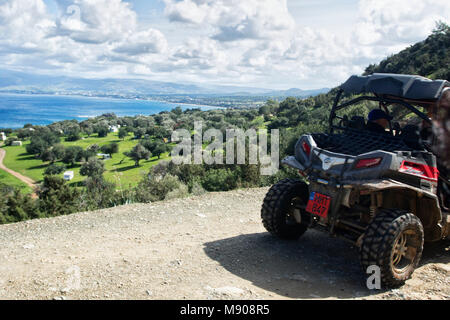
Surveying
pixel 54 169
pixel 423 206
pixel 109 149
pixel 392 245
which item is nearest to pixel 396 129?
pixel 423 206

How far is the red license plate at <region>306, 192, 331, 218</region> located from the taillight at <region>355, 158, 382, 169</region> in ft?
2.18

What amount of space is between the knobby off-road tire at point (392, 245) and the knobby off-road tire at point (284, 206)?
152cm

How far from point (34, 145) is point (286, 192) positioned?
89262 millimetres

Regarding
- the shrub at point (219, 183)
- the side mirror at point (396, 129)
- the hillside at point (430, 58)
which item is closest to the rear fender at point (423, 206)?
the side mirror at point (396, 129)

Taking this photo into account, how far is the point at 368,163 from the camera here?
4820 millimetres

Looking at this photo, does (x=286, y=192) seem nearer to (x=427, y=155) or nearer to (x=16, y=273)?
(x=427, y=155)

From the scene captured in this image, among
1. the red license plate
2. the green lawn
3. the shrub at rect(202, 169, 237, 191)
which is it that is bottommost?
the green lawn

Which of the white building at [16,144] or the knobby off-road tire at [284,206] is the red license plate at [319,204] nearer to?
the knobby off-road tire at [284,206]

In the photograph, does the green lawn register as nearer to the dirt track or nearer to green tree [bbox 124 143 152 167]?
green tree [bbox 124 143 152 167]

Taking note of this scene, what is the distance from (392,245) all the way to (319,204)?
1141mm

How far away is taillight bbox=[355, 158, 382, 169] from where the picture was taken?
15.6 feet

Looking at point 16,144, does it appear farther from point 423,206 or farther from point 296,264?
point 423,206

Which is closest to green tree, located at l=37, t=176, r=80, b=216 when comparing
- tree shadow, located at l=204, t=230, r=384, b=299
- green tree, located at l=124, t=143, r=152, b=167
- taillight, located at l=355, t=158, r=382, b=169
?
tree shadow, located at l=204, t=230, r=384, b=299
